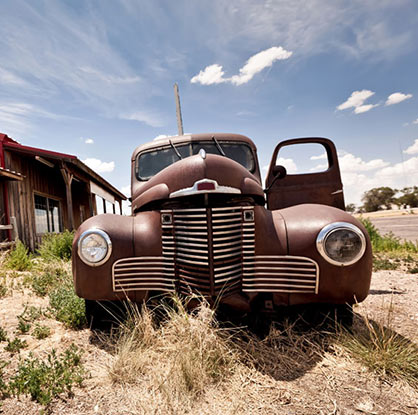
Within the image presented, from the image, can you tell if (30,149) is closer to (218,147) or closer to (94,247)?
(218,147)

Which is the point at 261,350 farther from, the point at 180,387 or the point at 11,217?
the point at 11,217

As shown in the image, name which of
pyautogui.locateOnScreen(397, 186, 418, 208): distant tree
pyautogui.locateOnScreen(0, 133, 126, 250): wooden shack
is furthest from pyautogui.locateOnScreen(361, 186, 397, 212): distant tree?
pyautogui.locateOnScreen(0, 133, 126, 250): wooden shack

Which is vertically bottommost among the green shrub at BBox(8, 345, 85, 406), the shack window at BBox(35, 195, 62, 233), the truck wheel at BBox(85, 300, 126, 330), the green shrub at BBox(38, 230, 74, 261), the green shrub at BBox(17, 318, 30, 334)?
the green shrub at BBox(8, 345, 85, 406)

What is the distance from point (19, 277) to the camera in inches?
202

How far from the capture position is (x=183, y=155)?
12.1 ft

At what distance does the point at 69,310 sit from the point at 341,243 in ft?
8.68

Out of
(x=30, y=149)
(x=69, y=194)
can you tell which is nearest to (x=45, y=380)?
(x=69, y=194)

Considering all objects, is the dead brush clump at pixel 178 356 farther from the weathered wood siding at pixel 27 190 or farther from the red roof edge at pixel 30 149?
the weathered wood siding at pixel 27 190

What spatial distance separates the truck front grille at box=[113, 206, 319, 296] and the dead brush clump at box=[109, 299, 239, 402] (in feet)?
0.69

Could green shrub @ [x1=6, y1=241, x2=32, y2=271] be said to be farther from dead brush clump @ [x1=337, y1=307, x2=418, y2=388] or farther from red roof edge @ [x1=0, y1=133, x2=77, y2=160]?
dead brush clump @ [x1=337, y1=307, x2=418, y2=388]

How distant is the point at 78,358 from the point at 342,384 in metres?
1.82

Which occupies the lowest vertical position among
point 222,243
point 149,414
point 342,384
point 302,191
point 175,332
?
point 342,384

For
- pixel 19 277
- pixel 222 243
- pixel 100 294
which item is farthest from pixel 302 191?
pixel 19 277

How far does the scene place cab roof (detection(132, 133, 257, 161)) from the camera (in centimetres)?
379
